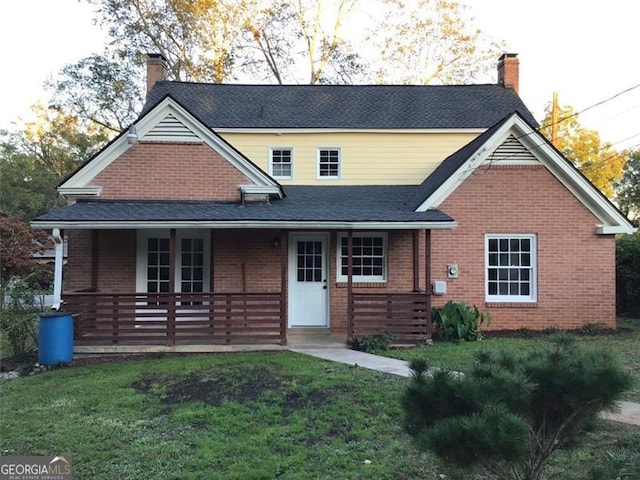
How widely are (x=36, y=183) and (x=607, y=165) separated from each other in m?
41.3

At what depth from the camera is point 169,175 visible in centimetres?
1192

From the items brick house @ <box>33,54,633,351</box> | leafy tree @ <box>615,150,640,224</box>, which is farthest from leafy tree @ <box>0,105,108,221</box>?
leafy tree @ <box>615,150,640,224</box>

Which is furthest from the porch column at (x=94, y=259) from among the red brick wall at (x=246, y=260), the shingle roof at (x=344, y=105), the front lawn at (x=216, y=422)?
the shingle roof at (x=344, y=105)

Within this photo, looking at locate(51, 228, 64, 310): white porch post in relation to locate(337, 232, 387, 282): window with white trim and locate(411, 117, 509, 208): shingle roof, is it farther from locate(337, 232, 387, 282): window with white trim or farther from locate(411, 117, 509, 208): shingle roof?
locate(411, 117, 509, 208): shingle roof

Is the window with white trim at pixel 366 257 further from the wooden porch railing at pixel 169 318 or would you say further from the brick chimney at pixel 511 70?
the brick chimney at pixel 511 70

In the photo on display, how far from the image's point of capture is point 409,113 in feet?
51.4

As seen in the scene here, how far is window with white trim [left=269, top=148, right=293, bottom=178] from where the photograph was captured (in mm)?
14836

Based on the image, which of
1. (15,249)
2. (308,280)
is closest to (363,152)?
(308,280)

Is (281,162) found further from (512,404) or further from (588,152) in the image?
(588,152)

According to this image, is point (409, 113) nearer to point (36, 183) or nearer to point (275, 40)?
point (275, 40)

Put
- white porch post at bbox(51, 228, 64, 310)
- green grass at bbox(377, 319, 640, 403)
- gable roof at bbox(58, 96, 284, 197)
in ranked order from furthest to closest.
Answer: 1. gable roof at bbox(58, 96, 284, 197)
2. white porch post at bbox(51, 228, 64, 310)
3. green grass at bbox(377, 319, 640, 403)

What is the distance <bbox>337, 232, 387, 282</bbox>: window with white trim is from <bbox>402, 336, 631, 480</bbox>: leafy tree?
8924mm

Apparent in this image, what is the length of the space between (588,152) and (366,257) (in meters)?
30.4

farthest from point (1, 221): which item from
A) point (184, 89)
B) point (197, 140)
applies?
point (197, 140)
